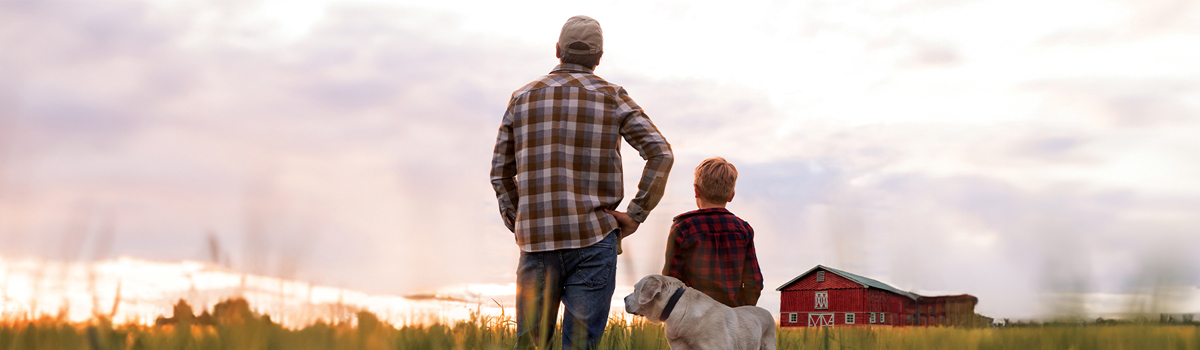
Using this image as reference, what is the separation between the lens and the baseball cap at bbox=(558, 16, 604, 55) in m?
4.58

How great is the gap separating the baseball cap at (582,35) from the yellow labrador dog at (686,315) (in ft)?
4.74

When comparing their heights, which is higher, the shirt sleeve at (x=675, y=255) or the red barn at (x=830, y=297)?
the shirt sleeve at (x=675, y=255)

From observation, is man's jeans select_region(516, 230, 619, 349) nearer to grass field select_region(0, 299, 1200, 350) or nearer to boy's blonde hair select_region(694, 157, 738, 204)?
grass field select_region(0, 299, 1200, 350)

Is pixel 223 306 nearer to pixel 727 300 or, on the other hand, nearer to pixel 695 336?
pixel 695 336

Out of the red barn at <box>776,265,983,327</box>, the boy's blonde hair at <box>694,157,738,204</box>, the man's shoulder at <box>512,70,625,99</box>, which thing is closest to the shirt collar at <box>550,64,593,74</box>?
the man's shoulder at <box>512,70,625,99</box>

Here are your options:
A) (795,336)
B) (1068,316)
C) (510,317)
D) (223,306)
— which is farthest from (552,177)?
(795,336)

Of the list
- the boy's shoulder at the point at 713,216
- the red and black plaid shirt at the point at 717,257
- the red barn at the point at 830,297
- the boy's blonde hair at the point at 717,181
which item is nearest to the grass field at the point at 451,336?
the red and black plaid shirt at the point at 717,257

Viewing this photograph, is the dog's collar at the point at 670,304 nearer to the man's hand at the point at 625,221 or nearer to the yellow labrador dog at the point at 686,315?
the yellow labrador dog at the point at 686,315

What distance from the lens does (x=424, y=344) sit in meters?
3.59

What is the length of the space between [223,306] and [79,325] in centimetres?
65

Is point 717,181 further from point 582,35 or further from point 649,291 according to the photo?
point 582,35

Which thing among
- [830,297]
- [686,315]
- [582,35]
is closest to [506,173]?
[582,35]

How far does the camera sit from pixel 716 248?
4930 millimetres

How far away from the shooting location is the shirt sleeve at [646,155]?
171 inches
